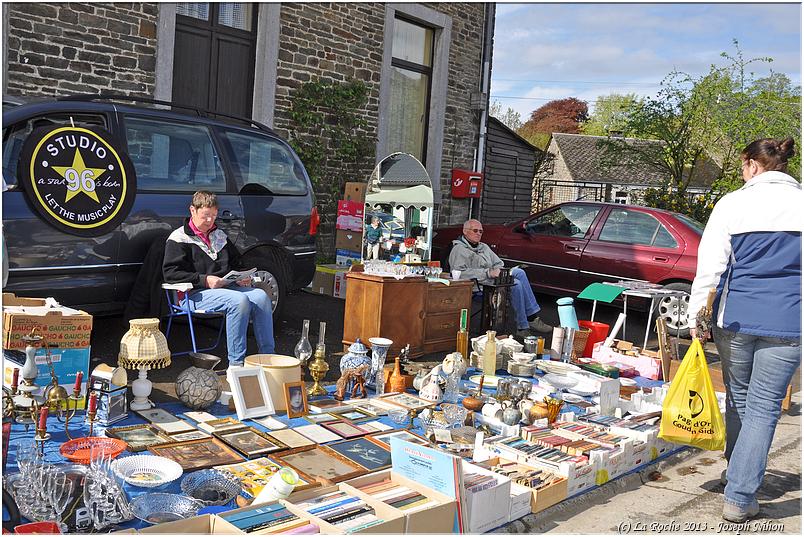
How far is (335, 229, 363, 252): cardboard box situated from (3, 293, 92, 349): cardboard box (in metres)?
5.69

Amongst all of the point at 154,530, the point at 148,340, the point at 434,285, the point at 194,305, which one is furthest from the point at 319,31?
the point at 154,530

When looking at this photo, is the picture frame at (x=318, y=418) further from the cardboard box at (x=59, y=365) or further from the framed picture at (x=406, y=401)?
the cardboard box at (x=59, y=365)

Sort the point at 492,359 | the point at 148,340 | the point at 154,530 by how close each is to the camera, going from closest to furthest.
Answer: the point at 154,530 < the point at 148,340 < the point at 492,359

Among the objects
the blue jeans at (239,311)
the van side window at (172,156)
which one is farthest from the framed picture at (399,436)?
the van side window at (172,156)

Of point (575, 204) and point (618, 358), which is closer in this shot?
point (618, 358)

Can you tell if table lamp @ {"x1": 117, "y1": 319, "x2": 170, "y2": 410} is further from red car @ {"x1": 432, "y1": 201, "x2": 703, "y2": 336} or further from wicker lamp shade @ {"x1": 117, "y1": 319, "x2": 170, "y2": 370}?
red car @ {"x1": 432, "y1": 201, "x2": 703, "y2": 336}

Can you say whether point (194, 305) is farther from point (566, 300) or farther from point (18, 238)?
point (566, 300)

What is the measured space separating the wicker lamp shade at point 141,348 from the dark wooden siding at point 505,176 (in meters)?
10.3

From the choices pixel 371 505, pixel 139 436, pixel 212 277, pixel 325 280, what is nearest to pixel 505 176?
pixel 325 280

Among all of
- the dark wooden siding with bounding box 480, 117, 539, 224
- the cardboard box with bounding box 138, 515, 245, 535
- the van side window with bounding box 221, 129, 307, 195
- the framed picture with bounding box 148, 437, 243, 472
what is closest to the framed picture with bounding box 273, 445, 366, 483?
the framed picture with bounding box 148, 437, 243, 472

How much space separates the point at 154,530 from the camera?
2.76 metres

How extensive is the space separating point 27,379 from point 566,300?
4.55 metres

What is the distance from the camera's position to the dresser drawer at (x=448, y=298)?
6715 mm

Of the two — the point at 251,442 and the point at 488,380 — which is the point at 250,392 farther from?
the point at 488,380
